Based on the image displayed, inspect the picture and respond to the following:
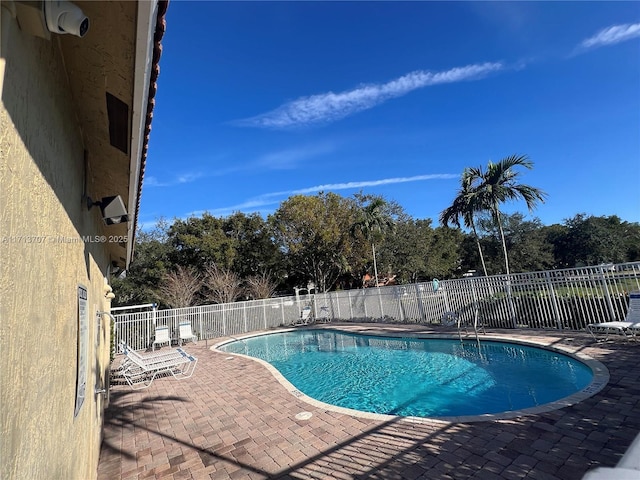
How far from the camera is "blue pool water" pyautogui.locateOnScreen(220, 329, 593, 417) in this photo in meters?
6.43

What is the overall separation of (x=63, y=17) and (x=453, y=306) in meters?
14.0

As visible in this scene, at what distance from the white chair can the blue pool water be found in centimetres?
437

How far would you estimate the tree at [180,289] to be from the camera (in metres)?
20.6

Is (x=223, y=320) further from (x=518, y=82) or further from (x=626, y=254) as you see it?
(x=626, y=254)

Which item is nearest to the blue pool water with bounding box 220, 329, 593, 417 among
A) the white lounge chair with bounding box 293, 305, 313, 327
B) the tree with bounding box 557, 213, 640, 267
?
the white lounge chair with bounding box 293, 305, 313, 327

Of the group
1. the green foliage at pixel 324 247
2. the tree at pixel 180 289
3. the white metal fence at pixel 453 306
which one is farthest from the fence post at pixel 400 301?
the tree at pixel 180 289

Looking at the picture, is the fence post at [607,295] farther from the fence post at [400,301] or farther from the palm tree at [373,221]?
the palm tree at [373,221]

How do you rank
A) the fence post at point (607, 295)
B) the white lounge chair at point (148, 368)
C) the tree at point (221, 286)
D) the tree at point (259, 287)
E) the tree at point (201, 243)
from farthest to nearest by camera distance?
the tree at point (201, 243), the tree at point (259, 287), the tree at point (221, 286), the fence post at point (607, 295), the white lounge chair at point (148, 368)

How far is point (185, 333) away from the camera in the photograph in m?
14.7

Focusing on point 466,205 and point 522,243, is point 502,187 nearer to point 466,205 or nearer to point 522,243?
point 466,205

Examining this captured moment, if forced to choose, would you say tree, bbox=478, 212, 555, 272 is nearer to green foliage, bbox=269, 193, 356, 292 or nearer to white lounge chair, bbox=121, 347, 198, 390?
green foliage, bbox=269, 193, 356, 292

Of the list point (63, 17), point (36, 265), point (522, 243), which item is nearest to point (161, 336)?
point (36, 265)

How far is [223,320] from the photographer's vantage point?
17266 millimetres

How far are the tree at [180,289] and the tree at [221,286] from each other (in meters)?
1.01
